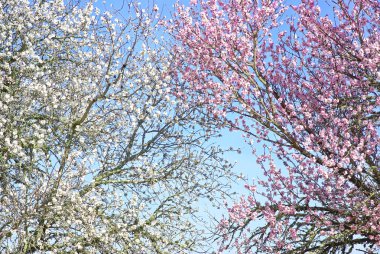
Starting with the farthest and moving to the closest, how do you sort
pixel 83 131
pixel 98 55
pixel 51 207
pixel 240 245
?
pixel 98 55 → pixel 83 131 → pixel 240 245 → pixel 51 207

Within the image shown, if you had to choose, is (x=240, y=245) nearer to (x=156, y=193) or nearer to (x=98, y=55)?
(x=156, y=193)

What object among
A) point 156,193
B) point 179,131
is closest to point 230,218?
point 156,193

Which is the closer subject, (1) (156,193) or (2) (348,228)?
(2) (348,228)

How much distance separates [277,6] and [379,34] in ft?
8.10

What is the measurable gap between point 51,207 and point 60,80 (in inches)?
139

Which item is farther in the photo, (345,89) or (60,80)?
(60,80)

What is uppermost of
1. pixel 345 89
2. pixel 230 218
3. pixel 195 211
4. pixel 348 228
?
pixel 345 89

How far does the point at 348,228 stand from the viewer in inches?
377

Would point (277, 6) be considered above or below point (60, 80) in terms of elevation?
above

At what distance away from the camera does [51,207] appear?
943 centimetres

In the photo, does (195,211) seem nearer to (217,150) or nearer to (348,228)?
(217,150)

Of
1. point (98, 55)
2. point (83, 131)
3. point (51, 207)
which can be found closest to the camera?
point (51, 207)

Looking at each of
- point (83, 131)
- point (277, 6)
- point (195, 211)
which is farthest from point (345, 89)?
point (83, 131)

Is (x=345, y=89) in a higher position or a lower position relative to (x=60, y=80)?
lower
